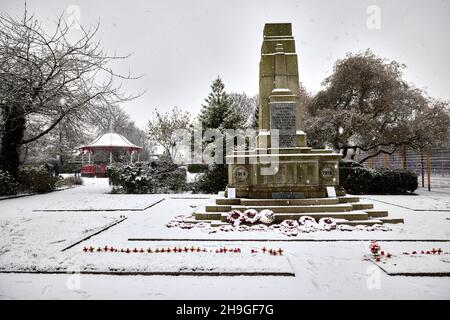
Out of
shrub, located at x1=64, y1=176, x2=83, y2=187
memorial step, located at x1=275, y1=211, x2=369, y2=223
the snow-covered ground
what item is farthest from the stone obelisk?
shrub, located at x1=64, y1=176, x2=83, y2=187

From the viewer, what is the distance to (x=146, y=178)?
53.4 ft

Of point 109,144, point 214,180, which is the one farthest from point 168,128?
point 214,180

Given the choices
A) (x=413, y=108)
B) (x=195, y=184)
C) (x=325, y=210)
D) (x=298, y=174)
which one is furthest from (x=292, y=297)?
(x=413, y=108)

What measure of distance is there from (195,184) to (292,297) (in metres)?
13.1

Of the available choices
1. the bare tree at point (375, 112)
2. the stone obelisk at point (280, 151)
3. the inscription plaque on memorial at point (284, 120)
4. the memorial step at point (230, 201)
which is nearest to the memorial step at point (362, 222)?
the stone obelisk at point (280, 151)

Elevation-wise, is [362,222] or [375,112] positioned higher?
[375,112]

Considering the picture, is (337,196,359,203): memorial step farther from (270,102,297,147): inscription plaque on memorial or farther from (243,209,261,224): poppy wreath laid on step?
(243,209,261,224): poppy wreath laid on step

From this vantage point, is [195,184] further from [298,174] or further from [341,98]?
[341,98]

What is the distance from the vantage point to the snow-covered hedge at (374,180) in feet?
49.0

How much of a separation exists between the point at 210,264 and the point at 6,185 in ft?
46.0

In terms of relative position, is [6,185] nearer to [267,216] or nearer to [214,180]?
[214,180]

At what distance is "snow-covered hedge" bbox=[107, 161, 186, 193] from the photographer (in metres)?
16.3

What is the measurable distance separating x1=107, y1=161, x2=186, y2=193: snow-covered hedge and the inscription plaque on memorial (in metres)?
8.25

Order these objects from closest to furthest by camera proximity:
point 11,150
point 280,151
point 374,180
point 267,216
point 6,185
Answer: point 267,216, point 280,151, point 6,185, point 374,180, point 11,150
